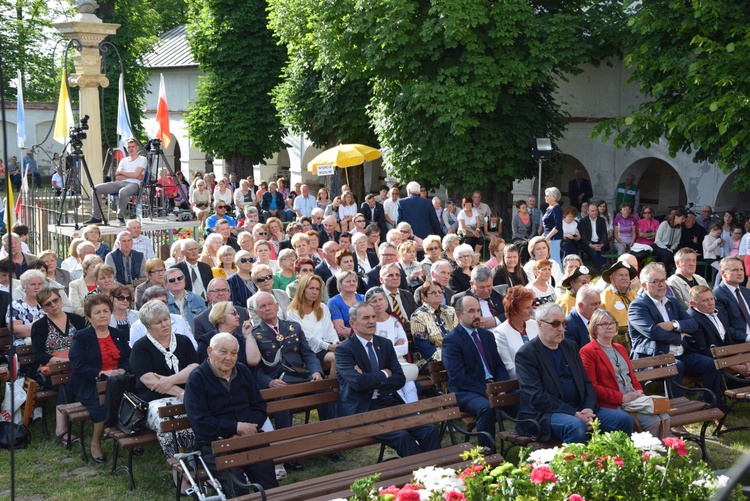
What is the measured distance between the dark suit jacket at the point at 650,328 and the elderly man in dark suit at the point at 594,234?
844 centimetres

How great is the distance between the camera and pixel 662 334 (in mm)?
8641

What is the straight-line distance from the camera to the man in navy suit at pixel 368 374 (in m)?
7.06

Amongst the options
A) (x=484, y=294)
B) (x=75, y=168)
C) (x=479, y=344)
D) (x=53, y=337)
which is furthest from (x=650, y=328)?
(x=75, y=168)

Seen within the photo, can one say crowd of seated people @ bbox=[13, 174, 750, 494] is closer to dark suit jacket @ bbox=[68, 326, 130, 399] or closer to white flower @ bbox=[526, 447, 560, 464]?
dark suit jacket @ bbox=[68, 326, 130, 399]

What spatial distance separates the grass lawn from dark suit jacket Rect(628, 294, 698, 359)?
3.22 ft

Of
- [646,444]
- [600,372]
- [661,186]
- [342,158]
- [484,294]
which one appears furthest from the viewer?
[661,186]

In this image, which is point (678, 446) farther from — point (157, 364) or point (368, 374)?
point (157, 364)

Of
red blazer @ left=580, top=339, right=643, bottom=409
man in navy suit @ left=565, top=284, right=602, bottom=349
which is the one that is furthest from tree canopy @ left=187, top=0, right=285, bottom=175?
red blazer @ left=580, top=339, right=643, bottom=409

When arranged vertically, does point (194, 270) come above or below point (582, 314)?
above

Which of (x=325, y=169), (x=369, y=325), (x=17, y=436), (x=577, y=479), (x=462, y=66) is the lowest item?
(x=17, y=436)

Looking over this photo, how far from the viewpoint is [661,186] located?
24906 mm

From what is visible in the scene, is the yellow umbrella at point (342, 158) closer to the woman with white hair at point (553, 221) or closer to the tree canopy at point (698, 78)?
the woman with white hair at point (553, 221)

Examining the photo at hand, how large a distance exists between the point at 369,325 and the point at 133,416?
1937 millimetres

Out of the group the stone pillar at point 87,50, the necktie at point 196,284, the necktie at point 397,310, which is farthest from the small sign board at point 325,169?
the necktie at point 397,310
